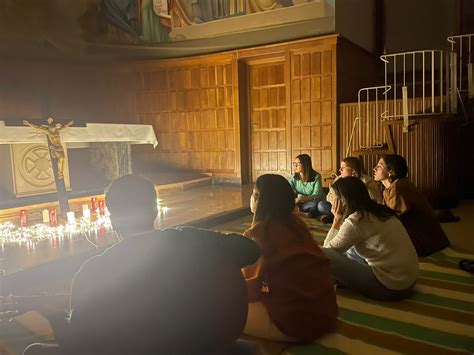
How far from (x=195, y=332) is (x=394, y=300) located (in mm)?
1956

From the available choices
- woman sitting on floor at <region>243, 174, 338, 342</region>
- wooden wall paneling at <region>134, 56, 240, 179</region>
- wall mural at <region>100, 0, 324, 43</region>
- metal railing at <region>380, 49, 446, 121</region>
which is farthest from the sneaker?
wall mural at <region>100, 0, 324, 43</region>

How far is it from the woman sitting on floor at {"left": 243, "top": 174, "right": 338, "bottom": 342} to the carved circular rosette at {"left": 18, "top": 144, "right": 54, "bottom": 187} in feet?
14.9

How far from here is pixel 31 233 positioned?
4.55 m

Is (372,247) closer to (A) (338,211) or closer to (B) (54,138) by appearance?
(A) (338,211)

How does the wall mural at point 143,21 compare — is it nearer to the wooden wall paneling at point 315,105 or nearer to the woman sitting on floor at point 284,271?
the wooden wall paneling at point 315,105

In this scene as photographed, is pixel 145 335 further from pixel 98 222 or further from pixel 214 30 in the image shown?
pixel 214 30

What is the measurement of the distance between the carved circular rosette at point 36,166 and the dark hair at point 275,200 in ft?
15.1

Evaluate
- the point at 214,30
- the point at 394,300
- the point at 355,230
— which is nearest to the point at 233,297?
the point at 355,230

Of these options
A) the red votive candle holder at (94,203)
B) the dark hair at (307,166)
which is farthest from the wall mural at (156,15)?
the red votive candle holder at (94,203)

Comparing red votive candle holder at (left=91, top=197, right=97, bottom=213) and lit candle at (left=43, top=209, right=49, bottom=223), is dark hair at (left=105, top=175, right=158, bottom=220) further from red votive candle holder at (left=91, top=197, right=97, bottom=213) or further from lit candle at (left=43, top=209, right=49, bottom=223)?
red votive candle holder at (left=91, top=197, right=97, bottom=213)

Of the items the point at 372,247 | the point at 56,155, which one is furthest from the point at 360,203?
the point at 56,155

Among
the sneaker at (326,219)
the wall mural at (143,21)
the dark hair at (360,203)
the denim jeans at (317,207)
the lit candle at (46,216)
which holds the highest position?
the wall mural at (143,21)

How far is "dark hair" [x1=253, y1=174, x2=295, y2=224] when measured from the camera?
7.14ft

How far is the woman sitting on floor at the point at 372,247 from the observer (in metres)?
2.74
